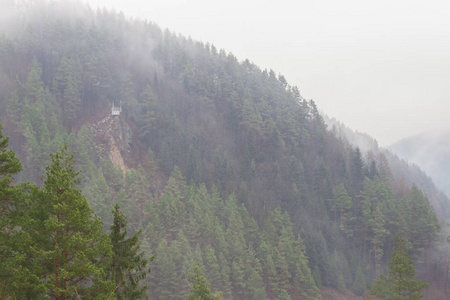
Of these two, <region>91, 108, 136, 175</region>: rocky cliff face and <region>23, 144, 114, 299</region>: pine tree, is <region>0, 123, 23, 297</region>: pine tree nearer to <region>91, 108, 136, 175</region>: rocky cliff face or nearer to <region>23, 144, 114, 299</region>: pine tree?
<region>23, 144, 114, 299</region>: pine tree

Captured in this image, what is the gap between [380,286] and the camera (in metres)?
32.5

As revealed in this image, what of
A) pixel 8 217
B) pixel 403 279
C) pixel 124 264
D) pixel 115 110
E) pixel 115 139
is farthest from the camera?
pixel 115 110

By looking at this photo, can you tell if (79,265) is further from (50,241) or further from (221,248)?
(221,248)

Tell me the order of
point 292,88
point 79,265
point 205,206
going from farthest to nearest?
point 292,88 → point 205,206 → point 79,265

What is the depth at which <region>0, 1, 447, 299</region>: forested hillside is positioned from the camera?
53531 mm

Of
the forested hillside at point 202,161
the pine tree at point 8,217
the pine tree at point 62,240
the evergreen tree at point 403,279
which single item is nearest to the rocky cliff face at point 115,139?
the forested hillside at point 202,161

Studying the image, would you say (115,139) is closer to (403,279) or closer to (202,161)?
(202,161)

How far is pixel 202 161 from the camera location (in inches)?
3120

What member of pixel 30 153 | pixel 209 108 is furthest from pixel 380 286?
pixel 209 108

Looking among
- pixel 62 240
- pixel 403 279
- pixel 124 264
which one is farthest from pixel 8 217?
pixel 403 279

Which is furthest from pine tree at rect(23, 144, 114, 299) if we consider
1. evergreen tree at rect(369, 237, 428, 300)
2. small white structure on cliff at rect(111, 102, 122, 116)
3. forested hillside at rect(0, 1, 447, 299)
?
small white structure on cliff at rect(111, 102, 122, 116)

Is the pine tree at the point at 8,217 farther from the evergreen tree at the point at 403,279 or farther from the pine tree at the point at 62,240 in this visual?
the evergreen tree at the point at 403,279

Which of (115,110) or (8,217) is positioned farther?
(115,110)

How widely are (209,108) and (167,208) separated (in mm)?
51643
